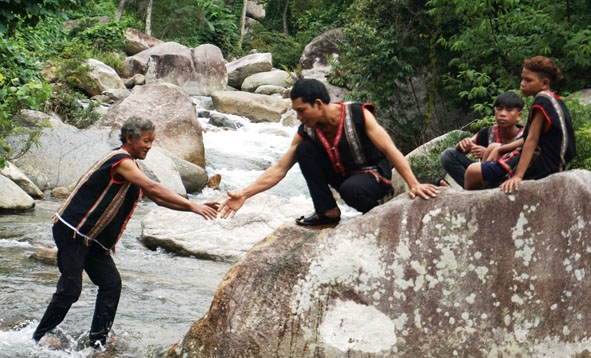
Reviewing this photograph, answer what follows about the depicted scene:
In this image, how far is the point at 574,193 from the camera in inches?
175

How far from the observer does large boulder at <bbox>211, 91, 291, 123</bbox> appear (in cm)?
2417

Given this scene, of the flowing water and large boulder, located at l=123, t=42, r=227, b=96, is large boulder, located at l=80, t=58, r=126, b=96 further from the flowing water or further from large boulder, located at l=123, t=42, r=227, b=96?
the flowing water

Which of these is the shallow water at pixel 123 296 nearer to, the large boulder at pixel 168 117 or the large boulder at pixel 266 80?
the large boulder at pixel 168 117

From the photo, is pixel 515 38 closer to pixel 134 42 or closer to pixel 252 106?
pixel 252 106

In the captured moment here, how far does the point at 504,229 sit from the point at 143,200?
10.5 m

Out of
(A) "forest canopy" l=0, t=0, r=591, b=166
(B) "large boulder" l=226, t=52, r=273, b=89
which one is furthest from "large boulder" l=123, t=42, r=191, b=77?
(B) "large boulder" l=226, t=52, r=273, b=89

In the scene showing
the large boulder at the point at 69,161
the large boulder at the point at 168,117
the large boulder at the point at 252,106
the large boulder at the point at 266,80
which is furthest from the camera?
the large boulder at the point at 266,80

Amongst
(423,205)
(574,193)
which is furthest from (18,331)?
(574,193)

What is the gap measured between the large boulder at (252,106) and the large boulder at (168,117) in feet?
20.7

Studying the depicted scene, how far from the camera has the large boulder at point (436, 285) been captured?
4.48 m

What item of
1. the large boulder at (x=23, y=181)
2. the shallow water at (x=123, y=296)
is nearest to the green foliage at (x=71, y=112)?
the large boulder at (x=23, y=181)

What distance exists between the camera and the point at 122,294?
305 inches

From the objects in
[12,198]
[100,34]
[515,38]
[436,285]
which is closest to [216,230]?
[12,198]

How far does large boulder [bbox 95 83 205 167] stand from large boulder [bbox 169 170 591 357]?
12624 millimetres
